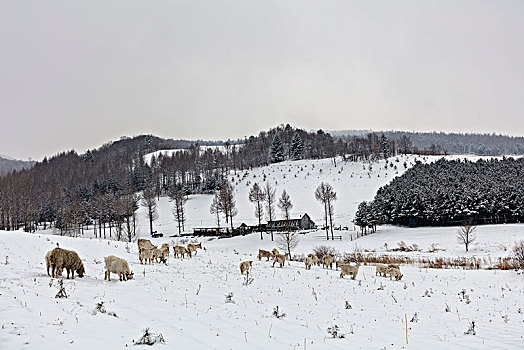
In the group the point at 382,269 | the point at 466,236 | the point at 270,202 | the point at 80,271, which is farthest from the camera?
the point at 270,202

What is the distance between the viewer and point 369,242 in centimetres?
5069

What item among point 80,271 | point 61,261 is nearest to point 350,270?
point 80,271

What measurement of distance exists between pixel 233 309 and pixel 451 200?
58.3 meters

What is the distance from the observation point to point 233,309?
1019 cm

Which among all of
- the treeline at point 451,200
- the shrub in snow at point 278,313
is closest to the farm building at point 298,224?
the treeline at point 451,200

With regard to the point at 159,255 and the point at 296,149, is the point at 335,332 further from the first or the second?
the point at 296,149

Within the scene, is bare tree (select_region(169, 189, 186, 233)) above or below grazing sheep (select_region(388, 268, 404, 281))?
above

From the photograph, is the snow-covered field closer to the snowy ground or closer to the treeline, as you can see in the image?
the snowy ground

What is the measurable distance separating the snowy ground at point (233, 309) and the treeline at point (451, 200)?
144ft

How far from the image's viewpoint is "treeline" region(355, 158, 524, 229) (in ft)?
190

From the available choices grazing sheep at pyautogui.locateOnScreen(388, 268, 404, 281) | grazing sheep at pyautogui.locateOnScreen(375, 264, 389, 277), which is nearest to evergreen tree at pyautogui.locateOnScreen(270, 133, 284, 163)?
grazing sheep at pyautogui.locateOnScreen(375, 264, 389, 277)

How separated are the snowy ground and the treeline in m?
44.0

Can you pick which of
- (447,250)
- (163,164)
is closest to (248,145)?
(163,164)

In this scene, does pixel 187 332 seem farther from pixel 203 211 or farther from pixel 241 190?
pixel 241 190
